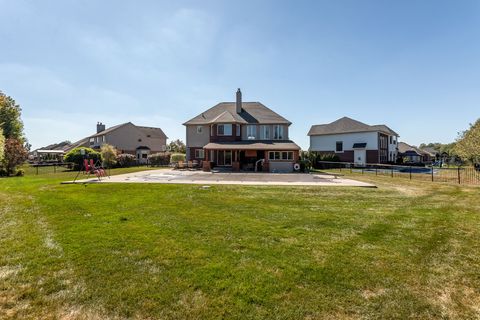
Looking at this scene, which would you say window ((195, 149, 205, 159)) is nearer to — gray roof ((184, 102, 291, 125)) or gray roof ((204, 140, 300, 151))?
gray roof ((184, 102, 291, 125))

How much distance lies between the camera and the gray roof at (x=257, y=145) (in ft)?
89.4

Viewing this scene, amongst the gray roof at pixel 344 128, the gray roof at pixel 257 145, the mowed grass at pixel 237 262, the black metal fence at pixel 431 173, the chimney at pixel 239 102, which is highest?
the chimney at pixel 239 102

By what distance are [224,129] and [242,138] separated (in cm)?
263

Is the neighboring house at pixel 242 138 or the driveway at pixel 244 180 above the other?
the neighboring house at pixel 242 138

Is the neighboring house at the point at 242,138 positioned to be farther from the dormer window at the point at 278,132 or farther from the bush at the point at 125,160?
the bush at the point at 125,160

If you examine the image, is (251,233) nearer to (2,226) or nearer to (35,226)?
(35,226)

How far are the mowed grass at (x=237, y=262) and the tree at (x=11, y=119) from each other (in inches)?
1791

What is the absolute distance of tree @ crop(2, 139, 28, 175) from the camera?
24922 mm

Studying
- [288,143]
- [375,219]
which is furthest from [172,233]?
[288,143]

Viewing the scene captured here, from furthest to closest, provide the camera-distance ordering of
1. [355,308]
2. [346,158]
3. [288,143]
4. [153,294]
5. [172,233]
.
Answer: [346,158] → [288,143] → [172,233] → [153,294] → [355,308]

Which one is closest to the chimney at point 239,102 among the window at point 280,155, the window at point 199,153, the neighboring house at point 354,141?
the window at point 199,153

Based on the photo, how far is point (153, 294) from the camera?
3721 millimetres

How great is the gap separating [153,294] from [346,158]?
42.6m

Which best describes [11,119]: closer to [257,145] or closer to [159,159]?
[159,159]
